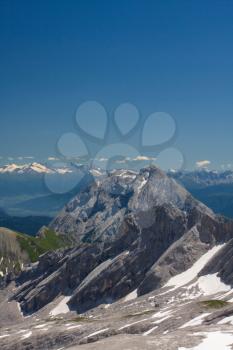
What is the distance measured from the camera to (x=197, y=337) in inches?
1918

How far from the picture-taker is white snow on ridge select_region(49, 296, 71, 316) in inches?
6634

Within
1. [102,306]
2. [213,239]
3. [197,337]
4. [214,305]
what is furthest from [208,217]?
[197,337]

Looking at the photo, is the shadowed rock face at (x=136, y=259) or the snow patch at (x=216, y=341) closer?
the snow patch at (x=216, y=341)

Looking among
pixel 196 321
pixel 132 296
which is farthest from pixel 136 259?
pixel 196 321

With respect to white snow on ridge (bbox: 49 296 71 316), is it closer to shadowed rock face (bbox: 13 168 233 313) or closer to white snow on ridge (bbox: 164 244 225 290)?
shadowed rock face (bbox: 13 168 233 313)

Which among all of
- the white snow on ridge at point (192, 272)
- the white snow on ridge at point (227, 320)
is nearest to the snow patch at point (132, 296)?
the white snow on ridge at point (192, 272)

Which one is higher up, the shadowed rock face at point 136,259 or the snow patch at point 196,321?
the snow patch at point 196,321

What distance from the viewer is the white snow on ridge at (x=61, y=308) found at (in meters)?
168

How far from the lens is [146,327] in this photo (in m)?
79.9

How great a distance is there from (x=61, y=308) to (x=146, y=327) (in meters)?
98.2

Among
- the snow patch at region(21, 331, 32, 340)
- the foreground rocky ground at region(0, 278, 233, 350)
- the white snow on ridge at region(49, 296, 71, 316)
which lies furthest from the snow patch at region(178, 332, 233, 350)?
the white snow on ridge at region(49, 296, 71, 316)

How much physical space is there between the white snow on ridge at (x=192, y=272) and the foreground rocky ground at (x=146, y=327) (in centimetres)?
510

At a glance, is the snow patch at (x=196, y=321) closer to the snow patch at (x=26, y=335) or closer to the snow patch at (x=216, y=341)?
the snow patch at (x=216, y=341)

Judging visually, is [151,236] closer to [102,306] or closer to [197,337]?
[102,306]
